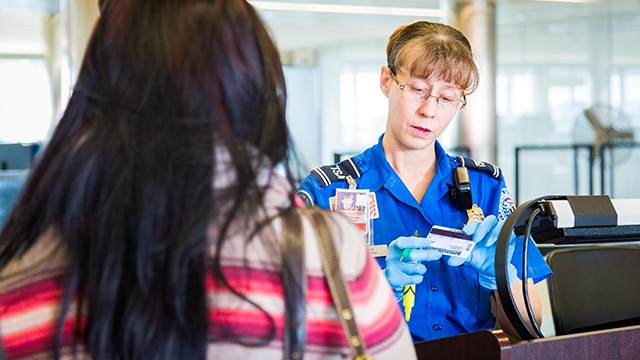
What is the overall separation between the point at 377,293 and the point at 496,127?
750 centimetres

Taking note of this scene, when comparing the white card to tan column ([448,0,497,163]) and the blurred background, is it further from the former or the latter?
tan column ([448,0,497,163])

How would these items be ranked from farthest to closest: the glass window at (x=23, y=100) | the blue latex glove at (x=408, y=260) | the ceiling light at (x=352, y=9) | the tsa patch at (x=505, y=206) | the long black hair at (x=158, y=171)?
the glass window at (x=23, y=100) < the ceiling light at (x=352, y=9) < the tsa patch at (x=505, y=206) < the blue latex glove at (x=408, y=260) < the long black hair at (x=158, y=171)

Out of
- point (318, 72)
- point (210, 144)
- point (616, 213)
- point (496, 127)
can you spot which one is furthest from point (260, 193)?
point (318, 72)

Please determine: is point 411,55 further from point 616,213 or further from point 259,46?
point 259,46

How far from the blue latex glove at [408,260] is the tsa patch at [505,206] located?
35 centimetres

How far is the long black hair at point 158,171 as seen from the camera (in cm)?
87

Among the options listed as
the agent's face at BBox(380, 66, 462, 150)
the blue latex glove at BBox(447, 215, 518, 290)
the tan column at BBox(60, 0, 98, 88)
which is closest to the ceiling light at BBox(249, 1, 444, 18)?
the tan column at BBox(60, 0, 98, 88)

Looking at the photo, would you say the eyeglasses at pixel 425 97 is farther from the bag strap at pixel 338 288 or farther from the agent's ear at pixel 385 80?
the bag strap at pixel 338 288

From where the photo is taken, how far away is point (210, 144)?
878 mm

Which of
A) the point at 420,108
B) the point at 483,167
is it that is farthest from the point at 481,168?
the point at 420,108

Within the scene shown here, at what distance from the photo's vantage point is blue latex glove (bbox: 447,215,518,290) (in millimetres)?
1581

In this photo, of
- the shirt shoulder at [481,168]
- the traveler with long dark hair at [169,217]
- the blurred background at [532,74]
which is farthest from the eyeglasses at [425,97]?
the blurred background at [532,74]

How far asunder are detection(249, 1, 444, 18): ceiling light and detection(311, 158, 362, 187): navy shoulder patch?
6.37m

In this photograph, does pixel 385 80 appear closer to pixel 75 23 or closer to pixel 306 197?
pixel 306 197
